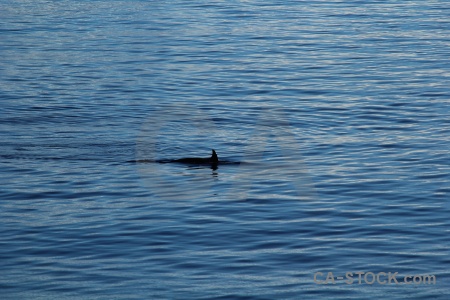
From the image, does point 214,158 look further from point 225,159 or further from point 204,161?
point 225,159

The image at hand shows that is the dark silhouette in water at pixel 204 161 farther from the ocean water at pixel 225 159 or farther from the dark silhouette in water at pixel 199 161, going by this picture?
the ocean water at pixel 225 159

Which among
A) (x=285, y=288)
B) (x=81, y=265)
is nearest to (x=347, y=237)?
(x=285, y=288)

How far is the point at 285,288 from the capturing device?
15656 millimetres

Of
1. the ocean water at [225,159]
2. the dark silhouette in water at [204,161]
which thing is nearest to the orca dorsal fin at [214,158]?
the dark silhouette in water at [204,161]

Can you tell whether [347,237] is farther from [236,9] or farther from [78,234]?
[236,9]

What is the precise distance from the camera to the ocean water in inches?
645

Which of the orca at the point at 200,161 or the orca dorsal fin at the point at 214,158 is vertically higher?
the orca dorsal fin at the point at 214,158

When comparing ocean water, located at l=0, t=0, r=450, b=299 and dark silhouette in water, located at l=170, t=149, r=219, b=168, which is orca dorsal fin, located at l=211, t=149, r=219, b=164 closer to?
dark silhouette in water, located at l=170, t=149, r=219, b=168

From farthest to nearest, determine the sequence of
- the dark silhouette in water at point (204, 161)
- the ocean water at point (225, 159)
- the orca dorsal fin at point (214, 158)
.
A: 1. the dark silhouette in water at point (204, 161)
2. the orca dorsal fin at point (214, 158)
3. the ocean water at point (225, 159)

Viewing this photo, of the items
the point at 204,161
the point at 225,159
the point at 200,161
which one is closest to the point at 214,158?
the point at 204,161

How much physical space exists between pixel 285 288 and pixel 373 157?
851 cm

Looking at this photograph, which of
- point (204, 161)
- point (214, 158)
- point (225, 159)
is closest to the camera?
point (214, 158)

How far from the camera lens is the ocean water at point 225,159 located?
1638 centimetres

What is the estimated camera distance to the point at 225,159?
2338 centimetres
